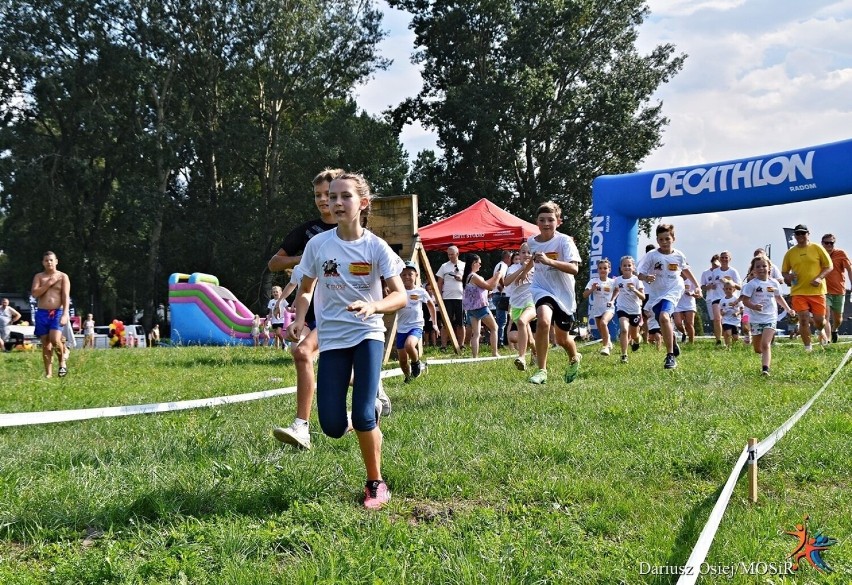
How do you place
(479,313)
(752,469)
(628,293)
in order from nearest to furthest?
(752,469), (628,293), (479,313)

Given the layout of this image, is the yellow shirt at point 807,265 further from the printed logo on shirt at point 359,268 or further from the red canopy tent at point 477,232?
the printed logo on shirt at point 359,268

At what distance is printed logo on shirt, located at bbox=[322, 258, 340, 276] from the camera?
14.8ft

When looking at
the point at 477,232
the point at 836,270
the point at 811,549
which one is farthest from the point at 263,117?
the point at 811,549

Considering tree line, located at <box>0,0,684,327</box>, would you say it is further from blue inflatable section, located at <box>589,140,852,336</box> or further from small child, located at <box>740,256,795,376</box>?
small child, located at <box>740,256,795,376</box>

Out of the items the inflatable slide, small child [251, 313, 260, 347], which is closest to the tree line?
the inflatable slide

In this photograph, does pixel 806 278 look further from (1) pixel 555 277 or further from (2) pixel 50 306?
(2) pixel 50 306

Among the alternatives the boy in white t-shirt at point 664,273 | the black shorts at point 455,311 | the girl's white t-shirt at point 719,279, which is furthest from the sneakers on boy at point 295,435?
the girl's white t-shirt at point 719,279

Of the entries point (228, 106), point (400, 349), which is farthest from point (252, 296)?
point (400, 349)

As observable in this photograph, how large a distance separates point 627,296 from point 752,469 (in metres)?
9.28

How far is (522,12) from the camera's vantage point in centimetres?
3691

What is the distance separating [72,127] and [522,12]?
72.1 ft

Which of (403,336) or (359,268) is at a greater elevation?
(359,268)

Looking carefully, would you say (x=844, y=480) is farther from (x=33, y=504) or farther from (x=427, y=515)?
(x=33, y=504)

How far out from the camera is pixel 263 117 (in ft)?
131
